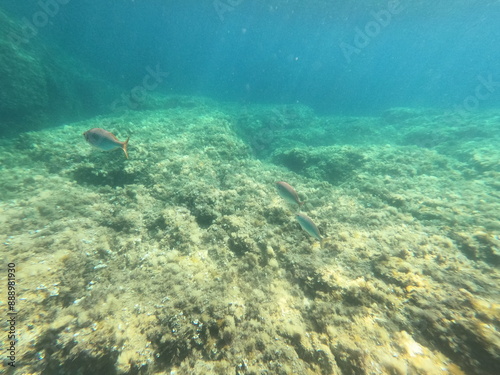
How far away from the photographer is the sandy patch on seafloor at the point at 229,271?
201 cm

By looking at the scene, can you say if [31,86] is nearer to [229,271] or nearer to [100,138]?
[100,138]

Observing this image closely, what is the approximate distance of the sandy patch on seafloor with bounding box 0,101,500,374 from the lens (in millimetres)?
2014

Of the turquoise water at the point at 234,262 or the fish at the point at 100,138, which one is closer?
the turquoise water at the point at 234,262

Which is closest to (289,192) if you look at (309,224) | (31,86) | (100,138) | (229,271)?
(309,224)

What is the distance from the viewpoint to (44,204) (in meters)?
3.72

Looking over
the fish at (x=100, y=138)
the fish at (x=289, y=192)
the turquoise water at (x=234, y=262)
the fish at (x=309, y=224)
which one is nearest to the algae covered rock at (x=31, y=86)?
the turquoise water at (x=234, y=262)

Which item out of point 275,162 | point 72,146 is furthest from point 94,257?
point 275,162

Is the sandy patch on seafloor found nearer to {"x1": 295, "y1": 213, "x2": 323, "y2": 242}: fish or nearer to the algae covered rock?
{"x1": 295, "y1": 213, "x2": 323, "y2": 242}: fish

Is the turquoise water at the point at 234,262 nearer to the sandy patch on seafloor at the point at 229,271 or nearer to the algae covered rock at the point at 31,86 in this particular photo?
the sandy patch on seafloor at the point at 229,271

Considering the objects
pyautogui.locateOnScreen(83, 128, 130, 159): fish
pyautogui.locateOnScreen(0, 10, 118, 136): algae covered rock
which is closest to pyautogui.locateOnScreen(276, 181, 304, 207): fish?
pyautogui.locateOnScreen(83, 128, 130, 159): fish

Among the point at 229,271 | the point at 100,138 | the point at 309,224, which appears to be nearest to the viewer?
the point at 229,271

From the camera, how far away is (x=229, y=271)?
306 cm

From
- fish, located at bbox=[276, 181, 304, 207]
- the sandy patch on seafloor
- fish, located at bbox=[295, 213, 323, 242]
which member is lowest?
the sandy patch on seafloor

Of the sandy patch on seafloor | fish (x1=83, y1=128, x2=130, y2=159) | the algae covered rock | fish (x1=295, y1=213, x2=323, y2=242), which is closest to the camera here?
the sandy patch on seafloor
